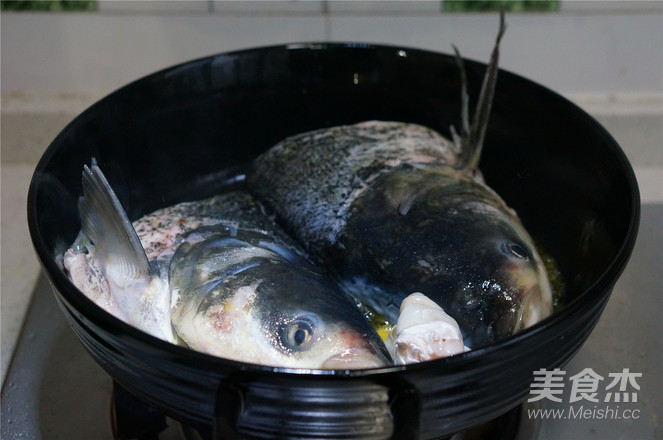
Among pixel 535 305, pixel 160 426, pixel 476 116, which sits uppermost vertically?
pixel 476 116

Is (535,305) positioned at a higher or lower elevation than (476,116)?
lower

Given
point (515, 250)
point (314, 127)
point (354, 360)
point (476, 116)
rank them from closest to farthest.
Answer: point (354, 360) → point (515, 250) → point (476, 116) → point (314, 127)

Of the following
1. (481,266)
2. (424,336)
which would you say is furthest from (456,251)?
(424,336)

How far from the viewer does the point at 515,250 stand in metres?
0.70

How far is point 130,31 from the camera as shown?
1185 millimetres

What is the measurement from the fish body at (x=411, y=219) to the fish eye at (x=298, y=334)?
5.4 inches

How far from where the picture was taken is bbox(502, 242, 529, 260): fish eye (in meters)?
0.70

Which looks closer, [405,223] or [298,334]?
[298,334]

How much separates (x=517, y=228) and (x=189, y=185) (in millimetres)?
414

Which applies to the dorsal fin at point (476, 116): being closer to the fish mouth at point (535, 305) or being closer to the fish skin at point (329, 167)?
the fish skin at point (329, 167)

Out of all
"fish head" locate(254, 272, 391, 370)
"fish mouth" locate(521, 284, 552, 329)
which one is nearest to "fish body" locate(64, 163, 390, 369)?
"fish head" locate(254, 272, 391, 370)

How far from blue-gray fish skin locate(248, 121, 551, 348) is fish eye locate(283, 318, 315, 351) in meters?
0.14

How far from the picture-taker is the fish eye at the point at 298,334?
60cm

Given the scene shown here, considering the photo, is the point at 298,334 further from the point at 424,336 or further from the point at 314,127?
the point at 314,127
